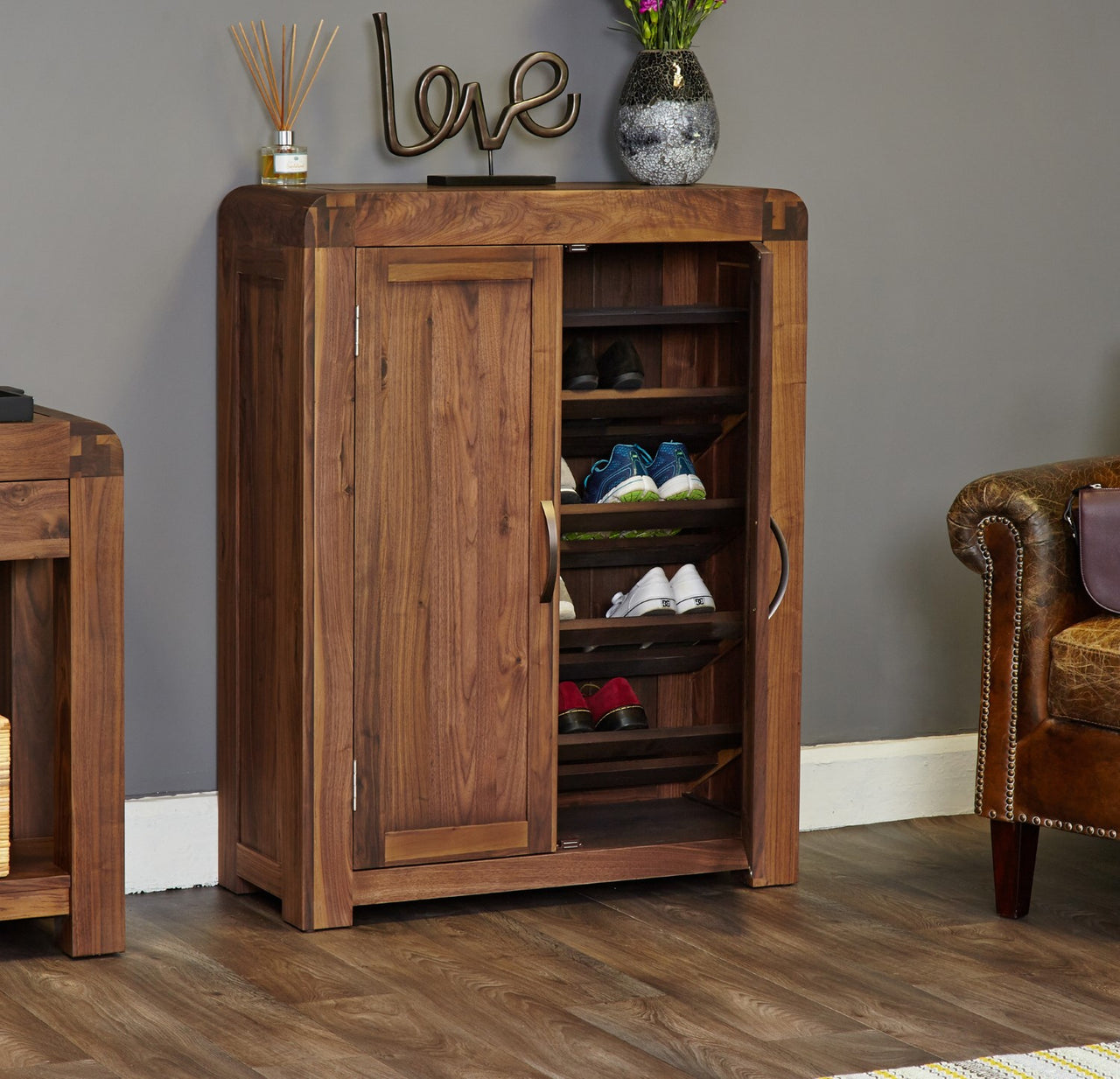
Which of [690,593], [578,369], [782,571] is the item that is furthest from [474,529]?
[782,571]

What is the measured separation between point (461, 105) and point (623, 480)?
77 cm

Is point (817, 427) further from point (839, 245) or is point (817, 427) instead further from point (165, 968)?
point (165, 968)

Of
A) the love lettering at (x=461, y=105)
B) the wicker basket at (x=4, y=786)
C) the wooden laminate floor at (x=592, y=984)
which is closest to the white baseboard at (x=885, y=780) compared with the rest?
the wooden laminate floor at (x=592, y=984)

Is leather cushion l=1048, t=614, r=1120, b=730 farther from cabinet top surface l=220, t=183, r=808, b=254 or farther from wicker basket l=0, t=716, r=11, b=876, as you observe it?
wicker basket l=0, t=716, r=11, b=876

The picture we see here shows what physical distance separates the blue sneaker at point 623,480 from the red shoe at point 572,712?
0.37 meters

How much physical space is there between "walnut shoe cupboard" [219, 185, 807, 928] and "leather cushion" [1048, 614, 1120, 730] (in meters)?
0.53

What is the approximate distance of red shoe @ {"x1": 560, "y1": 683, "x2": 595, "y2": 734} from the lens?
3.48m

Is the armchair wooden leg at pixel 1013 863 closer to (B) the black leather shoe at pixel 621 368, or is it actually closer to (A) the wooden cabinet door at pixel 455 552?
(A) the wooden cabinet door at pixel 455 552

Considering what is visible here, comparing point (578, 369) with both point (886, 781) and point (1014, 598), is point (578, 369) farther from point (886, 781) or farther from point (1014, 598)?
point (886, 781)

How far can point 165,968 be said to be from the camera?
9.85ft

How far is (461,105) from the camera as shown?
3451mm

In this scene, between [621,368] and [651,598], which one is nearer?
[621,368]

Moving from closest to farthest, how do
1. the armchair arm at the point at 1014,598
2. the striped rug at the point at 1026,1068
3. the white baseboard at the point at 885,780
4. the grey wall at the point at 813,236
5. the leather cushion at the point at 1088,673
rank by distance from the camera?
the striped rug at the point at 1026,1068 < the leather cushion at the point at 1088,673 < the armchair arm at the point at 1014,598 < the grey wall at the point at 813,236 < the white baseboard at the point at 885,780

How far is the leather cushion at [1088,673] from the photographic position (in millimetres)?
3074
